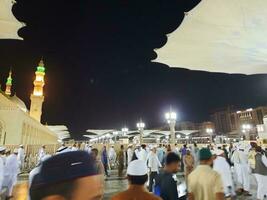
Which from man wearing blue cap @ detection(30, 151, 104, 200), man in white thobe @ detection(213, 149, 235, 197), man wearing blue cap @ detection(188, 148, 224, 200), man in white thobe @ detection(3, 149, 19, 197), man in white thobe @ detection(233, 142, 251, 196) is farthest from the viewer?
man in white thobe @ detection(3, 149, 19, 197)

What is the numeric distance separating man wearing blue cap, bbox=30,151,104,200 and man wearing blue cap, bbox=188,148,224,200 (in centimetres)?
247

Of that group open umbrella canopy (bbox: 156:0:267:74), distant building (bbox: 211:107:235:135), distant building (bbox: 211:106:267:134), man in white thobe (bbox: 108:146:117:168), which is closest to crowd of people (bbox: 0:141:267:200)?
open umbrella canopy (bbox: 156:0:267:74)

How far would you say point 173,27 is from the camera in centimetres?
616

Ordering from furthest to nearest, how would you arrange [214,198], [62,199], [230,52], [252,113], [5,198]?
[252,113]
[5,198]
[230,52]
[214,198]
[62,199]

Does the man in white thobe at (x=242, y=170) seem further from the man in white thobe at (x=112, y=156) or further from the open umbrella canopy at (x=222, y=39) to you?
the man in white thobe at (x=112, y=156)

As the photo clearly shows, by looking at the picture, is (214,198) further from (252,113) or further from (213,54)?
(252,113)

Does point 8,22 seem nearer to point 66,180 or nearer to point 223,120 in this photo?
point 66,180

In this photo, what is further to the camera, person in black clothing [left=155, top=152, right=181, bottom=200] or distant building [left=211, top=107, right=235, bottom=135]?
distant building [left=211, top=107, right=235, bottom=135]

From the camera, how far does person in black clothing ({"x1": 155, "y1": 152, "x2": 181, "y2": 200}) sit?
3039 mm

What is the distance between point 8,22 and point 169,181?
17.1ft

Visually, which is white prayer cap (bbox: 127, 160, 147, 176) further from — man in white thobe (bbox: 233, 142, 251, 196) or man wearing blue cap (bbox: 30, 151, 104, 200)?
man in white thobe (bbox: 233, 142, 251, 196)

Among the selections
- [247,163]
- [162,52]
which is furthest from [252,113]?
[162,52]

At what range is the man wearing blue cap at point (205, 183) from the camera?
3004mm

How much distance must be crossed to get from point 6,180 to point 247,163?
9090 millimetres
